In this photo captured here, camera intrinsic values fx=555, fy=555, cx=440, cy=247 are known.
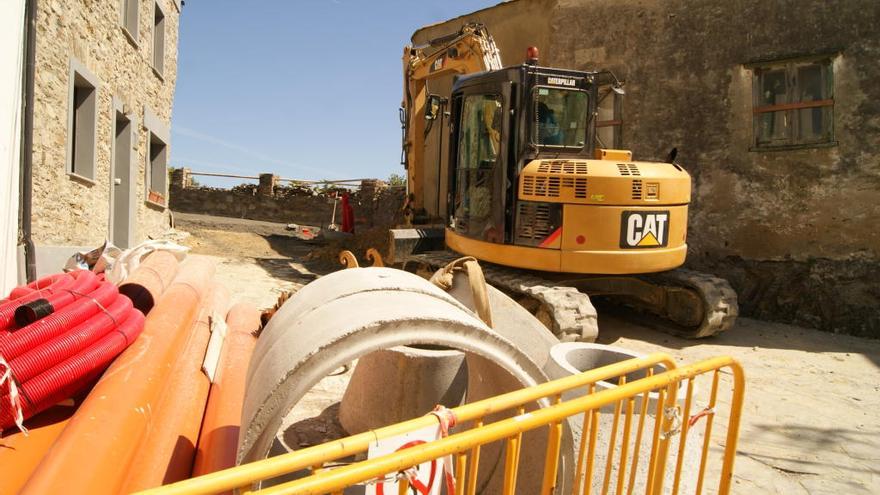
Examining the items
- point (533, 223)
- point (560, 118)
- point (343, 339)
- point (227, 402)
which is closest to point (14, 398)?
point (227, 402)

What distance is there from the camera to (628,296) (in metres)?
7.52

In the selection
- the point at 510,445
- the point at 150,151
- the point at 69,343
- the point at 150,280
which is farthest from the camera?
the point at 150,151

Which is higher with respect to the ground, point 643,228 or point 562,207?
point 562,207

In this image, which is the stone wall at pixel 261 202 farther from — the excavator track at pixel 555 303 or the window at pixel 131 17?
the excavator track at pixel 555 303

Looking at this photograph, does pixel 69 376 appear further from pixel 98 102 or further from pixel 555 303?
pixel 98 102

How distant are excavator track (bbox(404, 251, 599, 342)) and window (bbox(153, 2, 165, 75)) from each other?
10.5 meters

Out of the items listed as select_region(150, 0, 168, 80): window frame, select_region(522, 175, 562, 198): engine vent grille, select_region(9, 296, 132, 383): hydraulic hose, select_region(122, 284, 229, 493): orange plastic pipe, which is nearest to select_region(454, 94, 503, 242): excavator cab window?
select_region(522, 175, 562, 198): engine vent grille

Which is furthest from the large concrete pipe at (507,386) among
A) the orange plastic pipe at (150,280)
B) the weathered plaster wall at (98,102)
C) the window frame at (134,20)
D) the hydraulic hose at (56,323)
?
the window frame at (134,20)

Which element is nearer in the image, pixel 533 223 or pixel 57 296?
pixel 57 296

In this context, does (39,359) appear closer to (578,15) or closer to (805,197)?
(805,197)

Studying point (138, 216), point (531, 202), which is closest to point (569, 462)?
point (531, 202)

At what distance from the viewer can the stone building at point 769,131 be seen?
7.67m

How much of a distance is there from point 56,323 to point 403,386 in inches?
83.1

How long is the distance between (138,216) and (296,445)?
9.51 meters
